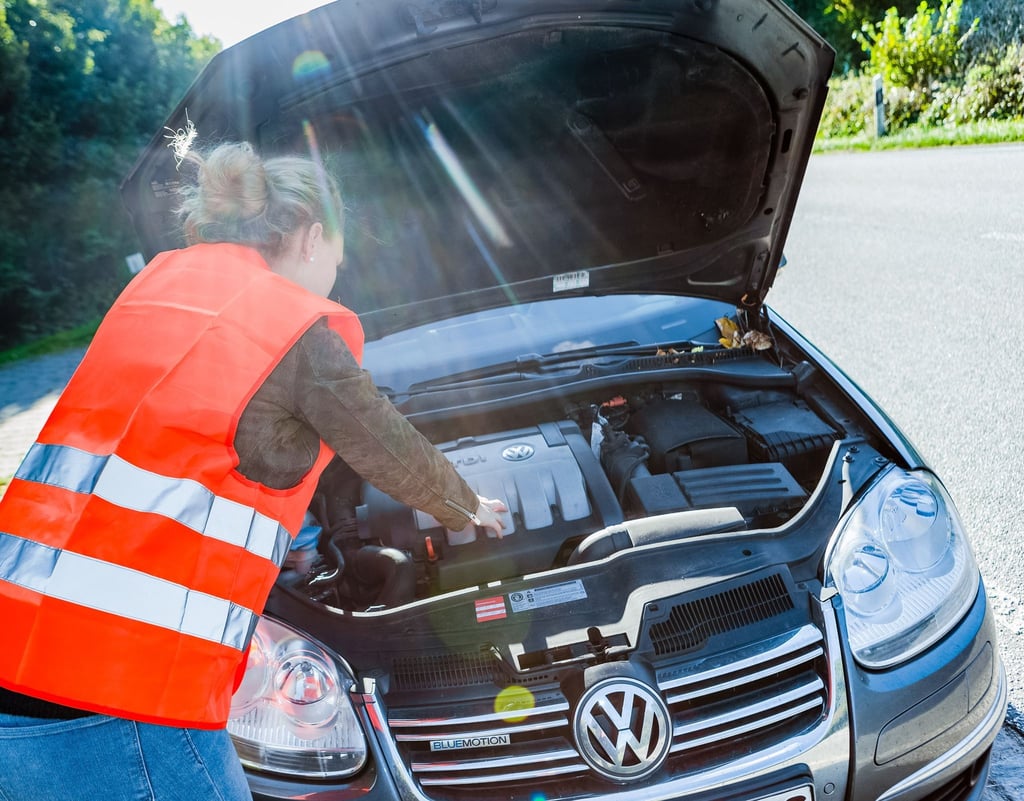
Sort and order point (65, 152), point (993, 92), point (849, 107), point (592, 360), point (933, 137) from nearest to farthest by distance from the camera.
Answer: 1. point (592, 360)
2. point (65, 152)
3. point (933, 137)
4. point (993, 92)
5. point (849, 107)

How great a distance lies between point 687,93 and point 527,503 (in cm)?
141

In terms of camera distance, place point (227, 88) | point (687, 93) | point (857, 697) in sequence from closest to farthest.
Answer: point (857, 697) → point (227, 88) → point (687, 93)

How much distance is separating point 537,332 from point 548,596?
4.66 feet

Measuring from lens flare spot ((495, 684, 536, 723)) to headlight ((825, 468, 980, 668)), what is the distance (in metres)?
0.72

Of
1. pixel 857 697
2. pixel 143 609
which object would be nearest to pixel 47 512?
pixel 143 609

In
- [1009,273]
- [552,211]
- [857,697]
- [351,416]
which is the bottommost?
[1009,273]

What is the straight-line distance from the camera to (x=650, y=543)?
1.93 metres

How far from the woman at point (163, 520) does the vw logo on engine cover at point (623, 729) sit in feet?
2.24

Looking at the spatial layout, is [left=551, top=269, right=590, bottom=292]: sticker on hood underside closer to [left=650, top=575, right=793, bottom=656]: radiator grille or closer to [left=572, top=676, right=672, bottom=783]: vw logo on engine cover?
[left=650, top=575, right=793, bottom=656]: radiator grille

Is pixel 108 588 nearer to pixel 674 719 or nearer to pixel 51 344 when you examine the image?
pixel 674 719

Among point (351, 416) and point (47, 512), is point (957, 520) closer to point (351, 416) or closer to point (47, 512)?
point (351, 416)

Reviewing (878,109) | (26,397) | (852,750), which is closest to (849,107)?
(878,109)

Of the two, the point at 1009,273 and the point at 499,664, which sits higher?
the point at 499,664

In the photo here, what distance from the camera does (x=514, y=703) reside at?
167 cm
